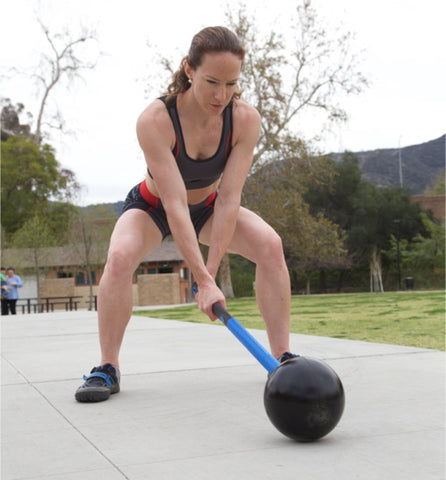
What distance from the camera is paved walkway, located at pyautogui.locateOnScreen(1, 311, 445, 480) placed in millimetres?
2133

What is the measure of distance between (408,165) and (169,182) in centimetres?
14576

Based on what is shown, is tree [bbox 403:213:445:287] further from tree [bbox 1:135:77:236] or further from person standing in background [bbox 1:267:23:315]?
person standing in background [bbox 1:267:23:315]

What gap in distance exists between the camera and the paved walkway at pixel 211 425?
→ 84.0 inches

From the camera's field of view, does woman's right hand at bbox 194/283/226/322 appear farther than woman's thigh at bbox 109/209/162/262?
No

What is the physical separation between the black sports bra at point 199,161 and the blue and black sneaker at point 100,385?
1160 mm

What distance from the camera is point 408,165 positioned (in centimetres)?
14262

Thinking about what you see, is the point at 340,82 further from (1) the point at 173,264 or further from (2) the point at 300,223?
(1) the point at 173,264

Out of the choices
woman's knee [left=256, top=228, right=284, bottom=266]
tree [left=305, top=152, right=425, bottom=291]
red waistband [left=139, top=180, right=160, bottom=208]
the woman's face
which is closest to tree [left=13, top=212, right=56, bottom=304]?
tree [left=305, top=152, right=425, bottom=291]

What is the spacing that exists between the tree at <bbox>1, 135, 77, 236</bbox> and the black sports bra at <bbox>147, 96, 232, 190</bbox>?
41.6 m

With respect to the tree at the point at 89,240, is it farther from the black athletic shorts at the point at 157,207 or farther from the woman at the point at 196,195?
the woman at the point at 196,195

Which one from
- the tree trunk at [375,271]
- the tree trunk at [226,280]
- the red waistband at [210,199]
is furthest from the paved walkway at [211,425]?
the tree trunk at [375,271]

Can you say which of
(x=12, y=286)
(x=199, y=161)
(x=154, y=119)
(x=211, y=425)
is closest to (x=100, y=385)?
(x=211, y=425)

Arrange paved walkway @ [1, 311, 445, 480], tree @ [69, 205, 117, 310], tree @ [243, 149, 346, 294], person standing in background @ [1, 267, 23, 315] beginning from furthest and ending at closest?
tree @ [69, 205, 117, 310], tree @ [243, 149, 346, 294], person standing in background @ [1, 267, 23, 315], paved walkway @ [1, 311, 445, 480]

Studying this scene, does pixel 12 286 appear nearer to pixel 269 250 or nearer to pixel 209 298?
pixel 269 250
